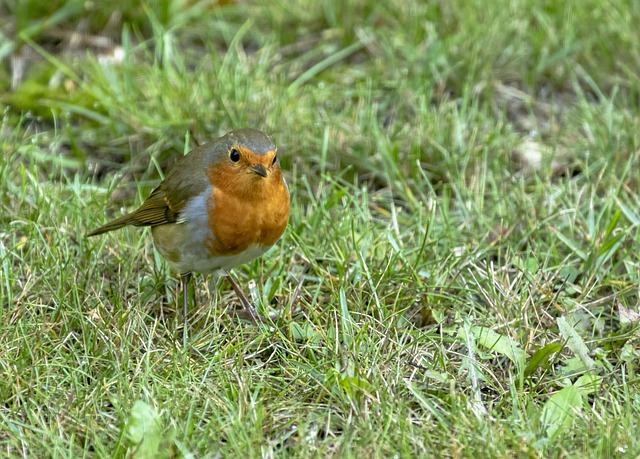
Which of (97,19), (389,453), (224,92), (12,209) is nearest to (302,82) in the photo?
(224,92)

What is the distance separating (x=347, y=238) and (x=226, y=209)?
62 cm

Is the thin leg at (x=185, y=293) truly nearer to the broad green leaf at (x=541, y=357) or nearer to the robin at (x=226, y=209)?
the robin at (x=226, y=209)

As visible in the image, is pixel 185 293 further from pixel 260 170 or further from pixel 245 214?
pixel 260 170

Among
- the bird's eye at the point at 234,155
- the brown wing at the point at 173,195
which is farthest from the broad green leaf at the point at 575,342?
the brown wing at the point at 173,195

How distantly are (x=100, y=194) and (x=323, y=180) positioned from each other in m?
1.07

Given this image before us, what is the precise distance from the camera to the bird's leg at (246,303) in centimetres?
380

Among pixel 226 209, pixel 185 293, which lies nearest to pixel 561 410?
pixel 226 209

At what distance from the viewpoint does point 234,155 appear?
3773 millimetres

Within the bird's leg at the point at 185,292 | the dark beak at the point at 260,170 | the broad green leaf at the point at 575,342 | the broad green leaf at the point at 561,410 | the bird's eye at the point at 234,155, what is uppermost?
the dark beak at the point at 260,170

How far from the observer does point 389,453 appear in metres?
2.92

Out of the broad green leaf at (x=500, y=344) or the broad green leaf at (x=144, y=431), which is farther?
the broad green leaf at (x=500, y=344)

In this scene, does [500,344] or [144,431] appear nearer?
[144,431]

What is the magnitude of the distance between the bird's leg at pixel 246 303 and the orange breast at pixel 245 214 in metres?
0.24

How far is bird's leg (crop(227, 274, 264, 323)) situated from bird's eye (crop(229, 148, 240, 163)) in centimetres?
48
